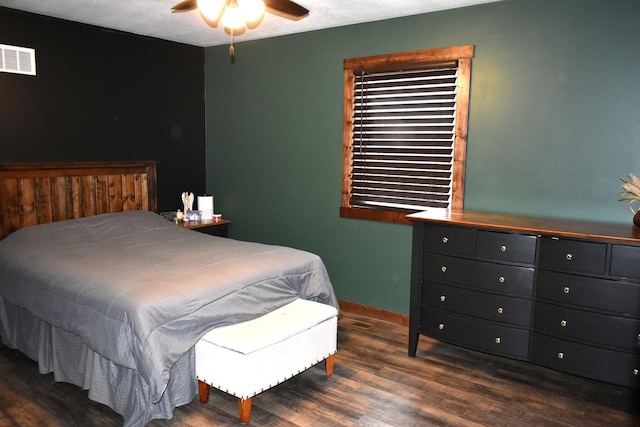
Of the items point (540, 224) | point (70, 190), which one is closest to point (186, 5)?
point (70, 190)

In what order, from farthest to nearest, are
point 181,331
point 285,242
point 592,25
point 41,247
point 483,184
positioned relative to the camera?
point 285,242 → point 483,184 → point 41,247 → point 592,25 → point 181,331

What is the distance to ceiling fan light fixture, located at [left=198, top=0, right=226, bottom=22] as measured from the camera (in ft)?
8.28

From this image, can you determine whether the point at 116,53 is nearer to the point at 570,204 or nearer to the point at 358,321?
the point at 358,321

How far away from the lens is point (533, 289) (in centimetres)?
298

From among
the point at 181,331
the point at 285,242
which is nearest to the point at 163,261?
the point at 181,331

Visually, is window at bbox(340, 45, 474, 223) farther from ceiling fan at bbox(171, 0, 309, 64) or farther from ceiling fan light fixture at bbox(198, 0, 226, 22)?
ceiling fan light fixture at bbox(198, 0, 226, 22)

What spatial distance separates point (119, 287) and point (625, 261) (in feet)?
8.61

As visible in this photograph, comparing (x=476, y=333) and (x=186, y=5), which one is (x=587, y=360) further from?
(x=186, y=5)

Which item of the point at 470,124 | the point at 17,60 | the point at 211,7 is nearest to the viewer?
the point at 211,7

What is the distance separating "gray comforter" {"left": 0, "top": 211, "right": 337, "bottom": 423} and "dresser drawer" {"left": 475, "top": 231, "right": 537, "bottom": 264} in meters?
1.04

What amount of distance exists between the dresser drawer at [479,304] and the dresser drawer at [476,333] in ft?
0.16

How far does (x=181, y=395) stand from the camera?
107 inches

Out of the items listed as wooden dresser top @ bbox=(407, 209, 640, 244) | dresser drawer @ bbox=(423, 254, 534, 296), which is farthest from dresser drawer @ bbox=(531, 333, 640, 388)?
wooden dresser top @ bbox=(407, 209, 640, 244)

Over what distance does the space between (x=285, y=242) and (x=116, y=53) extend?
220cm
